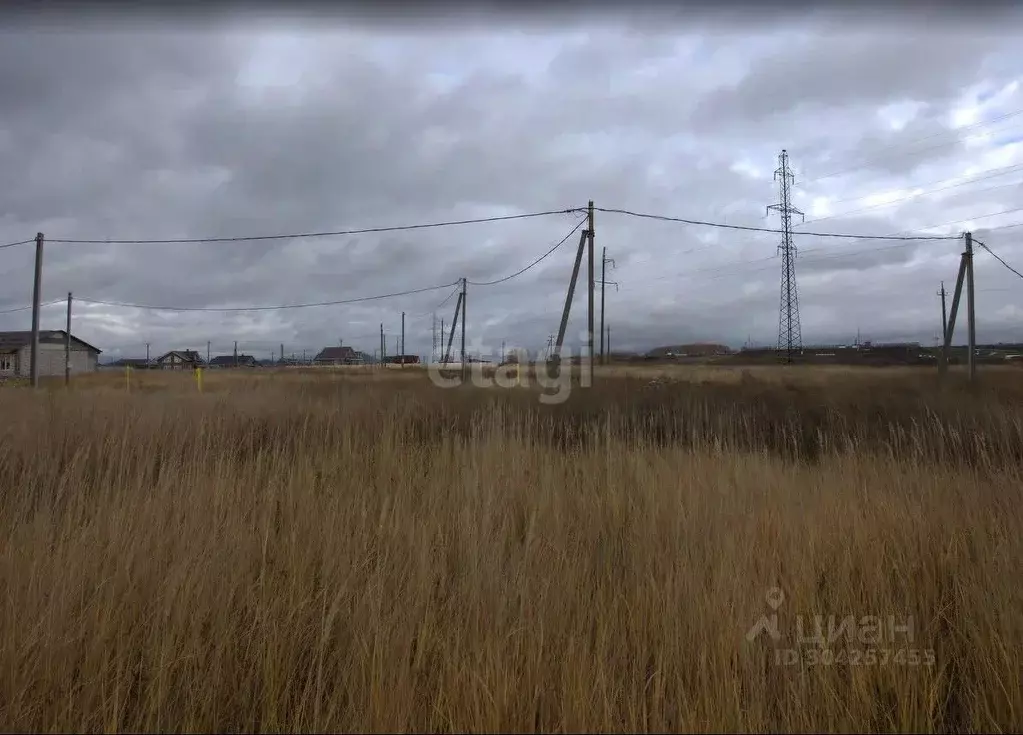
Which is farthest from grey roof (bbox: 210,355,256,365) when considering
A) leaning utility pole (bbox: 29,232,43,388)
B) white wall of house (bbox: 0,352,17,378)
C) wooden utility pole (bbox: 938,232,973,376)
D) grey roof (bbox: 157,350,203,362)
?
wooden utility pole (bbox: 938,232,973,376)

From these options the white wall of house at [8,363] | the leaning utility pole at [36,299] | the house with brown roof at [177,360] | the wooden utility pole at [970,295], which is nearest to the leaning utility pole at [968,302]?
the wooden utility pole at [970,295]

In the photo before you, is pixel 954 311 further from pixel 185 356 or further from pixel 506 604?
pixel 185 356

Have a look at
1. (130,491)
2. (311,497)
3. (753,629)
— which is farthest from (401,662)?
(130,491)

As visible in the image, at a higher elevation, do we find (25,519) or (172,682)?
(25,519)

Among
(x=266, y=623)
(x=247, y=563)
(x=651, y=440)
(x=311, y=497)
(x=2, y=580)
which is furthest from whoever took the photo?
(x=651, y=440)

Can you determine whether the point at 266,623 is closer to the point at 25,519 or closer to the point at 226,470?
the point at 25,519

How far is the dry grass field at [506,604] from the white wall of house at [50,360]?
6118 centimetres

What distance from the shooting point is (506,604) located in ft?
7.68

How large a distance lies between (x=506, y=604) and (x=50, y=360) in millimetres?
73512

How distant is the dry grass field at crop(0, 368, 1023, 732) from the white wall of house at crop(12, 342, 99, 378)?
61.2 metres

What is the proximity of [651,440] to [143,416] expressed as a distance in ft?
24.3

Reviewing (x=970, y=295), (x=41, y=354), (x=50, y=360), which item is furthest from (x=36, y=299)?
(x=50, y=360)

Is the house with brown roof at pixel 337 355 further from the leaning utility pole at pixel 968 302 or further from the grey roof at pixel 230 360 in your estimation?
the leaning utility pole at pixel 968 302

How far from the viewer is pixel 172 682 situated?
200 centimetres
